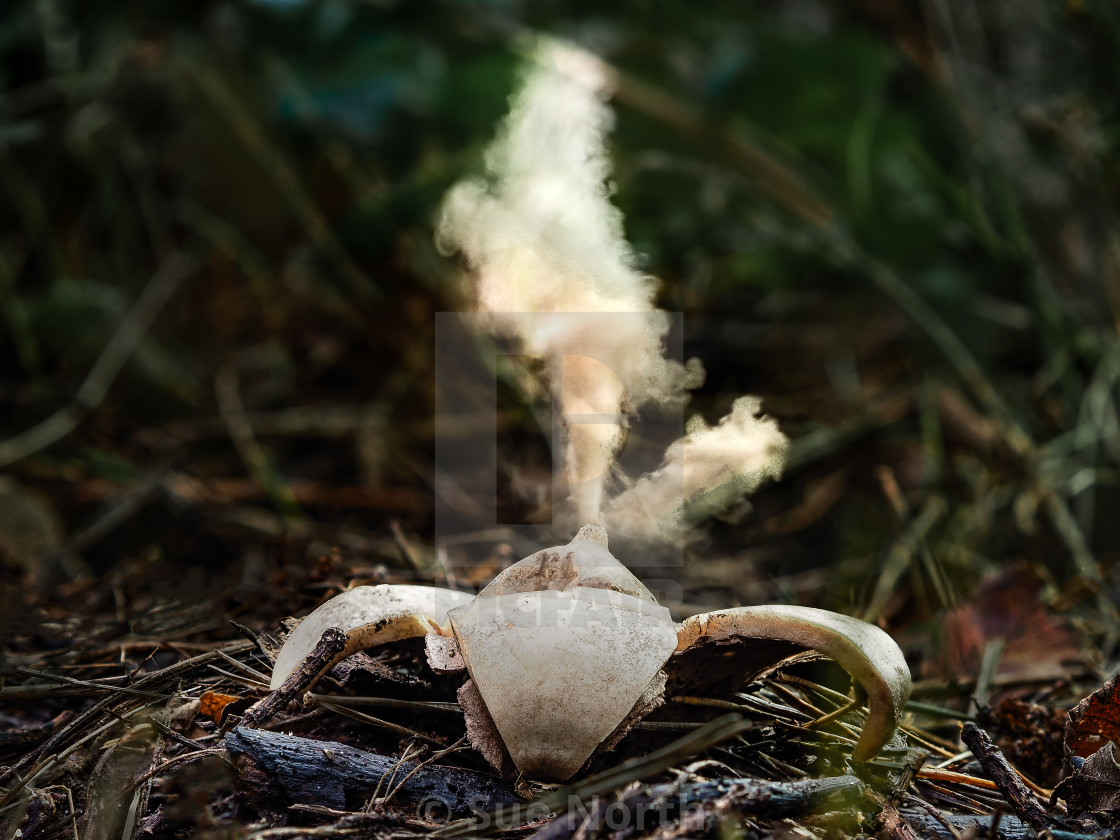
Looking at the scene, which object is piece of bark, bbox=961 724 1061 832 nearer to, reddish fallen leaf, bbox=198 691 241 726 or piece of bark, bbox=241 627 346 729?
piece of bark, bbox=241 627 346 729

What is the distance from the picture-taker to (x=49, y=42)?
2.69 metres

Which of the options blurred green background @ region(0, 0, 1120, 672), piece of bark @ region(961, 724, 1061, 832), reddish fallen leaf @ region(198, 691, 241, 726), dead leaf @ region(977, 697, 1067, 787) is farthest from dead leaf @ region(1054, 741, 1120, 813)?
blurred green background @ region(0, 0, 1120, 672)

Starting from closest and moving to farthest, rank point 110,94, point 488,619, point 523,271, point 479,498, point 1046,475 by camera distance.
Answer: point 488,619, point 523,271, point 1046,475, point 479,498, point 110,94

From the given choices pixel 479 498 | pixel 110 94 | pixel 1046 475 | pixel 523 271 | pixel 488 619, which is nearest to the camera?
pixel 488 619

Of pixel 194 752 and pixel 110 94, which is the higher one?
pixel 110 94

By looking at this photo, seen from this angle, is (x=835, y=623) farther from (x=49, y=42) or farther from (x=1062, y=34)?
(x=49, y=42)

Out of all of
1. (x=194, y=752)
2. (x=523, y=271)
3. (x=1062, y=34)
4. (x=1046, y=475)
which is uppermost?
(x=1062, y=34)

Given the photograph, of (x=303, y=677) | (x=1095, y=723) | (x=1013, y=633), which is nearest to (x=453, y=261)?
(x=1013, y=633)

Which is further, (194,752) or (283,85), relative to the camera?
(283,85)

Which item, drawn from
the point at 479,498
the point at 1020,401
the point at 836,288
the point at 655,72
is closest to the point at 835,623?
the point at 479,498

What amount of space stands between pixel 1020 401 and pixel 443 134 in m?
1.75

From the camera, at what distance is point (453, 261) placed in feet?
7.84

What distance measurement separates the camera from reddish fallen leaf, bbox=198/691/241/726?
2.66ft

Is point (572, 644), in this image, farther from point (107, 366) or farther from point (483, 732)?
point (107, 366)
